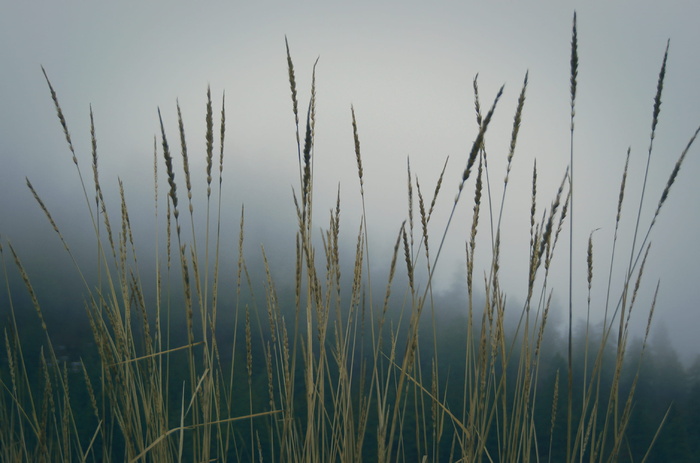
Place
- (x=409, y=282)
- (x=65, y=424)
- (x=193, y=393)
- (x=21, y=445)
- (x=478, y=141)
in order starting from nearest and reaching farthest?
(x=478, y=141)
(x=193, y=393)
(x=409, y=282)
(x=65, y=424)
(x=21, y=445)

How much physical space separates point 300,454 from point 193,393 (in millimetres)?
432

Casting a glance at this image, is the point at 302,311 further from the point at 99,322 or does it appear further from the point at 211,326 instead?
the point at 99,322

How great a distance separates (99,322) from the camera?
1.22m

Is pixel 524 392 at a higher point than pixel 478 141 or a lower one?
lower

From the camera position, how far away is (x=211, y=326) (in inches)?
42.3

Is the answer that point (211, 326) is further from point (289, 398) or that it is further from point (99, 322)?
point (99, 322)

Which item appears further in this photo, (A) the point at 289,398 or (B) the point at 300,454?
(B) the point at 300,454

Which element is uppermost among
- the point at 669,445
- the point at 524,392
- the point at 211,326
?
the point at 211,326

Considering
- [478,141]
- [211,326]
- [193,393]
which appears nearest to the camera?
[478,141]

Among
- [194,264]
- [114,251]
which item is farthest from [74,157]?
[194,264]

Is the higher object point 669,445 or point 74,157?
point 74,157

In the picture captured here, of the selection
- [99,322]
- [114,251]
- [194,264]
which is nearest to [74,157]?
[114,251]

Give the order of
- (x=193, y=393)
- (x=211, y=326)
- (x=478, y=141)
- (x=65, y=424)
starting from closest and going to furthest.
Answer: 1. (x=478, y=141)
2. (x=193, y=393)
3. (x=211, y=326)
4. (x=65, y=424)

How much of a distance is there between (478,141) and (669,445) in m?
23.5
